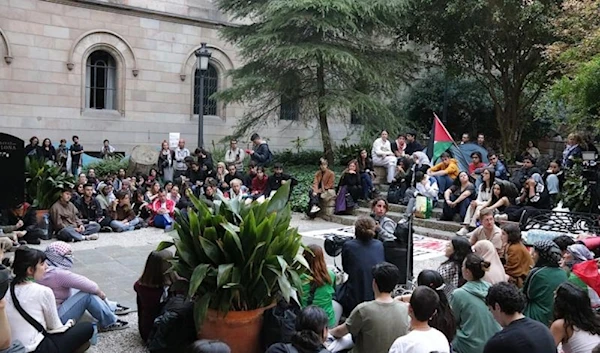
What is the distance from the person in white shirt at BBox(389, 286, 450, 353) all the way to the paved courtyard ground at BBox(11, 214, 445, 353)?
9.87 feet

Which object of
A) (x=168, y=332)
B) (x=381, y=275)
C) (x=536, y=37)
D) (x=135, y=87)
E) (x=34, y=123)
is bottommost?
(x=168, y=332)

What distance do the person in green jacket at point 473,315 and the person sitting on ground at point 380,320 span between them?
1.71 feet

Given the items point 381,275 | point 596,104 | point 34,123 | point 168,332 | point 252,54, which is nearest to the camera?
point 381,275

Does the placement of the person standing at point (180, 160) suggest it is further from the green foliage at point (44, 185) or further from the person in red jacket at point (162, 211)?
the green foliage at point (44, 185)

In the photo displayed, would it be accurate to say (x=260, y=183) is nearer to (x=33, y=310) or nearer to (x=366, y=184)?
(x=366, y=184)

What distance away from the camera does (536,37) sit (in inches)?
672

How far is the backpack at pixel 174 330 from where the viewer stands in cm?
496

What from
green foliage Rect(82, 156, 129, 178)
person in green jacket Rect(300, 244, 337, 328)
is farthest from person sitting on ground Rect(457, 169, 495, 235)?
green foliage Rect(82, 156, 129, 178)

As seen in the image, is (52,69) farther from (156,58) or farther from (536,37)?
(536,37)

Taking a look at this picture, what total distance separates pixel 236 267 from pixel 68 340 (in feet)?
4.92

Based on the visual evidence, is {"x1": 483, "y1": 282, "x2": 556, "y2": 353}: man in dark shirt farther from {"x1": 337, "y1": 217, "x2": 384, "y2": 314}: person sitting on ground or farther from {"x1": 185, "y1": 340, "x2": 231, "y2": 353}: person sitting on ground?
{"x1": 337, "y1": 217, "x2": 384, "y2": 314}: person sitting on ground

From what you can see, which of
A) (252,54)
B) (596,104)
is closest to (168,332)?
(596,104)

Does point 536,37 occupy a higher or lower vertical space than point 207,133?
higher

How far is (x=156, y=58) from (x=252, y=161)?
7.62 metres
